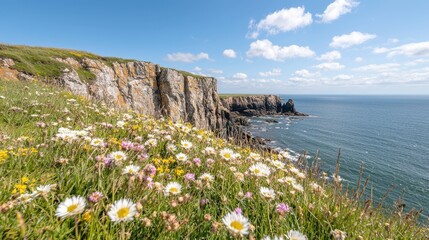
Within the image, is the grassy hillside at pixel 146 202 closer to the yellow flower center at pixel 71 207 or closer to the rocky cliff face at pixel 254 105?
the yellow flower center at pixel 71 207

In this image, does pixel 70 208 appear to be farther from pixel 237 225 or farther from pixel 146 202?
pixel 237 225

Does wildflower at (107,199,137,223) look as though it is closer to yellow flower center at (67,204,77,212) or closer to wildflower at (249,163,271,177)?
yellow flower center at (67,204,77,212)

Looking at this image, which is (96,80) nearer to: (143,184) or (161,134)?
(161,134)

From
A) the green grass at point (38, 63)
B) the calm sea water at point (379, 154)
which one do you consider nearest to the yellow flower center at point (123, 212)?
the calm sea water at point (379, 154)

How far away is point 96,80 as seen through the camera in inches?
1242

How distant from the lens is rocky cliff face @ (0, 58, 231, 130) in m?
32.2

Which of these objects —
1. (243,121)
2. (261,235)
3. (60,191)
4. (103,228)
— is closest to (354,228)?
(261,235)

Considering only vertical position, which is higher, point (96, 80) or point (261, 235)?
point (96, 80)

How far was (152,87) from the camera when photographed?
42656 millimetres

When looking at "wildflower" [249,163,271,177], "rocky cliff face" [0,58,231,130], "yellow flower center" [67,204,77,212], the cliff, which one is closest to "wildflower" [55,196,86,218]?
"yellow flower center" [67,204,77,212]

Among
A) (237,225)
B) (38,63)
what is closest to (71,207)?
(237,225)

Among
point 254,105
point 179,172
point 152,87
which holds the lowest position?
point 254,105

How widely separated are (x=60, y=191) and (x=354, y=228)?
114 inches

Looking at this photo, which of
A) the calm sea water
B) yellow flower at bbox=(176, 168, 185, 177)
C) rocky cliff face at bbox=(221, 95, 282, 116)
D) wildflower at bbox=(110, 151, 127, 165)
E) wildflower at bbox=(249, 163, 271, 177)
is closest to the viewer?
wildflower at bbox=(110, 151, 127, 165)
